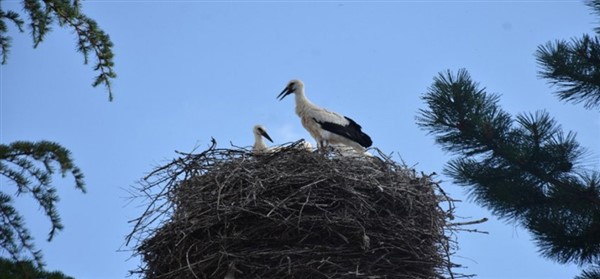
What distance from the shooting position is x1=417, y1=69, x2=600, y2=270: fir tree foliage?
8953 millimetres

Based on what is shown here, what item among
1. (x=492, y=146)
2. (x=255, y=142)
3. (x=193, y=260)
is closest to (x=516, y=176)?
(x=492, y=146)

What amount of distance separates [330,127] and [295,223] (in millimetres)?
3537

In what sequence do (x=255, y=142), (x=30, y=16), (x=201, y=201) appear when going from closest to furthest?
(x=30, y=16) < (x=201, y=201) < (x=255, y=142)

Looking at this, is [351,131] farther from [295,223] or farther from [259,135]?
[295,223]

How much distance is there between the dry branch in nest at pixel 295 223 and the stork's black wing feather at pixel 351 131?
2300mm

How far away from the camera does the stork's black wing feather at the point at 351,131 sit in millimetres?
11602

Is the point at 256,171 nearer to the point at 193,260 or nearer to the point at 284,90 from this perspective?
the point at 193,260

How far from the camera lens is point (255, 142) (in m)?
11.8

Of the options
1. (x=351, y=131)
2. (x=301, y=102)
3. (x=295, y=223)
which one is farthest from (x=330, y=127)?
(x=295, y=223)

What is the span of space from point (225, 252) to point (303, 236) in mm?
598

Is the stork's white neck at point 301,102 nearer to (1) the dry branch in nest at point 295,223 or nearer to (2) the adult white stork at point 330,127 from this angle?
(2) the adult white stork at point 330,127

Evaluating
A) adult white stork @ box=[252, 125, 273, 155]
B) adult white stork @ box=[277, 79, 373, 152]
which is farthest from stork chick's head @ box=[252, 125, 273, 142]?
adult white stork @ box=[277, 79, 373, 152]

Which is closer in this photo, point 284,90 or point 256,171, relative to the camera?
point 256,171

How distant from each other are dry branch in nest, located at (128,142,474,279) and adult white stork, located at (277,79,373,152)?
2.33 metres
